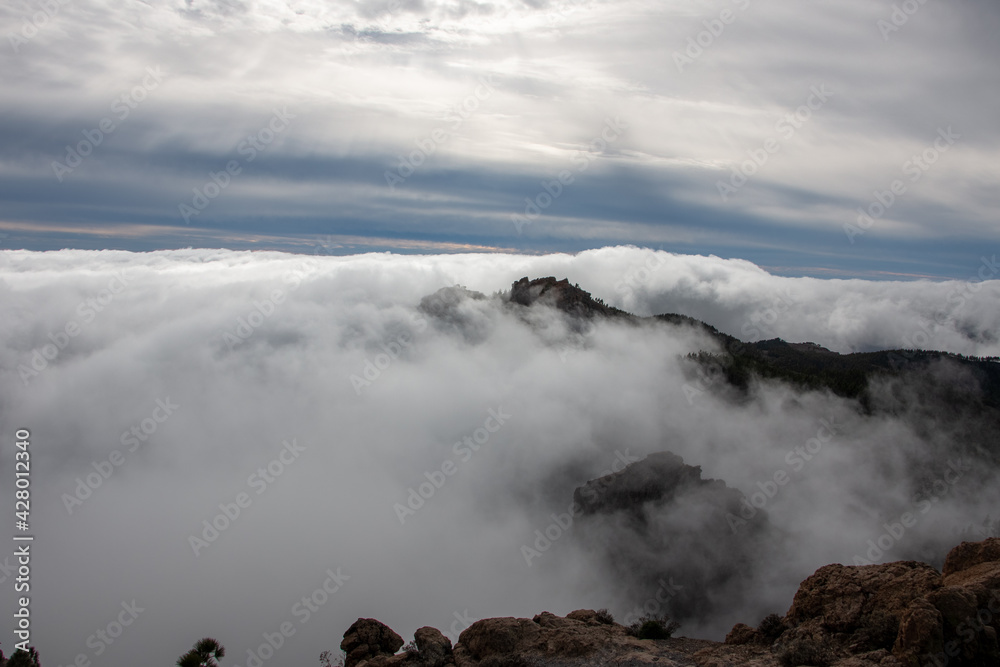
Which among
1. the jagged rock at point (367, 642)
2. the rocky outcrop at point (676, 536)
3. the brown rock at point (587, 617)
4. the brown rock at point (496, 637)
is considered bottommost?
the rocky outcrop at point (676, 536)

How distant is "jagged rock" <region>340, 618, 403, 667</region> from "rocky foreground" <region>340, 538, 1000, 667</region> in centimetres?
5

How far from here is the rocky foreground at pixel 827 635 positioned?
16281mm

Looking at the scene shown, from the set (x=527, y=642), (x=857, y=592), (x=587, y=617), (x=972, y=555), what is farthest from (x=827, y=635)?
(x=527, y=642)

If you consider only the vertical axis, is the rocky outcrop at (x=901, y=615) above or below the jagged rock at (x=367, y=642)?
above

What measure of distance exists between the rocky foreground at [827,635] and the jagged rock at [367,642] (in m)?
0.05

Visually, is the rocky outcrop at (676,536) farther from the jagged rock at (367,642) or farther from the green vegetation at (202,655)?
the green vegetation at (202,655)

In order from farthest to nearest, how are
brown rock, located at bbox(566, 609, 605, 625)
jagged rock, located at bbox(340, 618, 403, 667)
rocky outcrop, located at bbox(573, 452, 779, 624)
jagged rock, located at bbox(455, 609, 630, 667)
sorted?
rocky outcrop, located at bbox(573, 452, 779, 624)
brown rock, located at bbox(566, 609, 605, 625)
jagged rock, located at bbox(340, 618, 403, 667)
jagged rock, located at bbox(455, 609, 630, 667)

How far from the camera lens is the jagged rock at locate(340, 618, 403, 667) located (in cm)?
2488

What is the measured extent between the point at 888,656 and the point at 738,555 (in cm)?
10014

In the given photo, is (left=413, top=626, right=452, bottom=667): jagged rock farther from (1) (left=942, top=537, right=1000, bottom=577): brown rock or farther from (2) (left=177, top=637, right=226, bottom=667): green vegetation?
(1) (left=942, top=537, right=1000, bottom=577): brown rock

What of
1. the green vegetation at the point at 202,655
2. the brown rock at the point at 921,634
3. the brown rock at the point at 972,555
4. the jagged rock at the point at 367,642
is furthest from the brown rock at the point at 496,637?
the brown rock at the point at 972,555

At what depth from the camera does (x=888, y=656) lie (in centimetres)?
1698

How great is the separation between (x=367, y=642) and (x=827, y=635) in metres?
20.4

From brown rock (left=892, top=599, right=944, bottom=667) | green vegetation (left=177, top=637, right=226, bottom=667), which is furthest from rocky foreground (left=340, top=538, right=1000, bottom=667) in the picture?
green vegetation (left=177, top=637, right=226, bottom=667)
